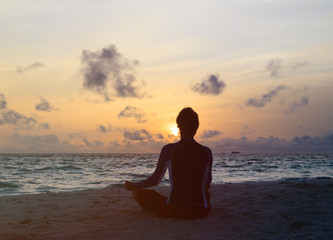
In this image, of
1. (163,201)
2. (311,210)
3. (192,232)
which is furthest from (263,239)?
(311,210)

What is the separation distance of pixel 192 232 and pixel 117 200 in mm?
4065

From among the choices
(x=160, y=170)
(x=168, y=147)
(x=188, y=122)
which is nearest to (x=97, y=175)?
(x=160, y=170)

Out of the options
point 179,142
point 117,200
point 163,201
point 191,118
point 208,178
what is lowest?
point 117,200

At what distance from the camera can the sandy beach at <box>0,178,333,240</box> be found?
4.95 meters

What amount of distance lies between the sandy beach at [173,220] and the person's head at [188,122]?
157 centimetres

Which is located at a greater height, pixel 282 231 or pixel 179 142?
pixel 179 142

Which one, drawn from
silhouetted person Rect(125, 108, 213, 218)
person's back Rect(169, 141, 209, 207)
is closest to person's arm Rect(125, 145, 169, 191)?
silhouetted person Rect(125, 108, 213, 218)

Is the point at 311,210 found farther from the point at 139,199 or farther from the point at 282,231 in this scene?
the point at 139,199

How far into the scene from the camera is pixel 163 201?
231 inches

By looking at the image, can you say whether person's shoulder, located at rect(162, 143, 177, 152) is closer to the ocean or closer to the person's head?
the person's head

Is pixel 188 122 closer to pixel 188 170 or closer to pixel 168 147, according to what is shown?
pixel 168 147

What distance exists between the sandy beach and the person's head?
1.57 metres

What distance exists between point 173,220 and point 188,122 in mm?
1834

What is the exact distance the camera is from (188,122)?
5.16 m
